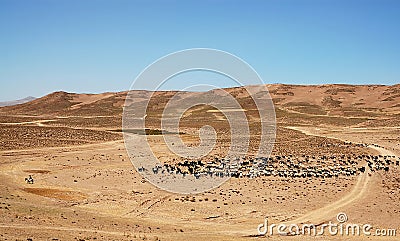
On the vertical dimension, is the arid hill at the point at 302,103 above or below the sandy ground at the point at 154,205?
above

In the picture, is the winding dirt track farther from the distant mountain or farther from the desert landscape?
the distant mountain

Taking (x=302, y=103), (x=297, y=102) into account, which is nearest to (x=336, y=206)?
(x=302, y=103)

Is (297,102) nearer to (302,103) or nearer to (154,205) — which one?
(302,103)

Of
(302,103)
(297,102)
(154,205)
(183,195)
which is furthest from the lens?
(297,102)

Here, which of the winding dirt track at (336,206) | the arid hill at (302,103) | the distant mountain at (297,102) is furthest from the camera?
the distant mountain at (297,102)

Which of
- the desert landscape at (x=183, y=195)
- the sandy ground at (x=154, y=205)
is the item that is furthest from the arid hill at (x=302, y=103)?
the sandy ground at (x=154, y=205)

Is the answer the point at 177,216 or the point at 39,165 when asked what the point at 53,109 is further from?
the point at 177,216

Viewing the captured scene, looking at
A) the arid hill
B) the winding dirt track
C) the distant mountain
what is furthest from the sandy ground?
the distant mountain

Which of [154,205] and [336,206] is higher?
[154,205]

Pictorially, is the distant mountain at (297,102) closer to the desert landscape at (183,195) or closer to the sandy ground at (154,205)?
the desert landscape at (183,195)

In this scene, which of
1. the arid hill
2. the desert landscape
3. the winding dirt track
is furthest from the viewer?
the arid hill

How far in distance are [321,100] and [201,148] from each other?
109831mm

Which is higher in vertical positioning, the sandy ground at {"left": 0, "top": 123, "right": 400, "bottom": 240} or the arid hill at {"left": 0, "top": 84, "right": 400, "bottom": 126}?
the arid hill at {"left": 0, "top": 84, "right": 400, "bottom": 126}

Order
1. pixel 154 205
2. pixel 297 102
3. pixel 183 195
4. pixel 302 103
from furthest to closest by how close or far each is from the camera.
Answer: pixel 297 102, pixel 302 103, pixel 183 195, pixel 154 205
